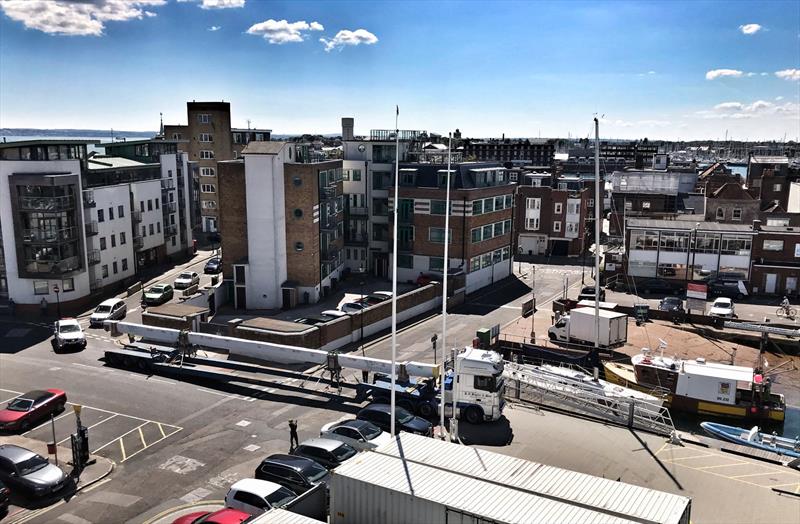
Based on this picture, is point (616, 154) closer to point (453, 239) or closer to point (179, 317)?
point (453, 239)

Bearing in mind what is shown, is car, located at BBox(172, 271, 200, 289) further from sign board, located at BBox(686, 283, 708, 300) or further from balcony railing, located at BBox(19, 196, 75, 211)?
sign board, located at BBox(686, 283, 708, 300)

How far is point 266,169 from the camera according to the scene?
163ft

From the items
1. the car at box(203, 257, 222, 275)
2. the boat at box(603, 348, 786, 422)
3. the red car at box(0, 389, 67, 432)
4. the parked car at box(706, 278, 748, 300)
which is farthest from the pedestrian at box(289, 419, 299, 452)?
the parked car at box(706, 278, 748, 300)

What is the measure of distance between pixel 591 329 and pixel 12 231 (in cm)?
4440

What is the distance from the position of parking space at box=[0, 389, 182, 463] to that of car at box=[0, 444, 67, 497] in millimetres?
2488

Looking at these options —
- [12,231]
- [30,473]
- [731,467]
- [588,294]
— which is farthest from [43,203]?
[731,467]

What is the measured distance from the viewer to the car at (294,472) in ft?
70.0

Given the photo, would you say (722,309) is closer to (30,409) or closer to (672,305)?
(672,305)

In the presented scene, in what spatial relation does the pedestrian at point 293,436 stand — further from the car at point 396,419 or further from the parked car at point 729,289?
the parked car at point 729,289

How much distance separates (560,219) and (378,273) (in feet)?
95.0

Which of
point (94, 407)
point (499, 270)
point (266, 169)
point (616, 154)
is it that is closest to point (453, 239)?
point (499, 270)

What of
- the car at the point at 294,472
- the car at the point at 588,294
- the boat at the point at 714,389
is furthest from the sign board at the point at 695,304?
the car at the point at 294,472

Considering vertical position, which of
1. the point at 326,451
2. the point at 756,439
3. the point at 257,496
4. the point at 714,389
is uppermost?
the point at 257,496

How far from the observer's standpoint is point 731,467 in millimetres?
25500
